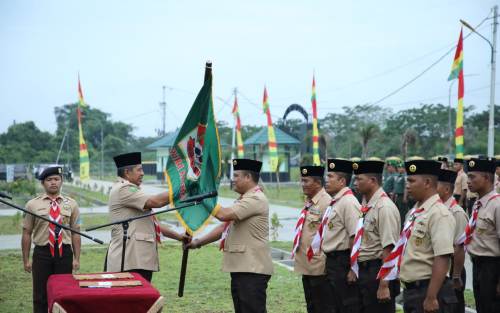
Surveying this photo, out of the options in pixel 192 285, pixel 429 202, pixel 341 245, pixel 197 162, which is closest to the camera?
pixel 429 202

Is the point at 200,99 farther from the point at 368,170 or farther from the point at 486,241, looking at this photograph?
the point at 486,241

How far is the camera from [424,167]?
17.3 feet

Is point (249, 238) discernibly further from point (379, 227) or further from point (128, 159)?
point (128, 159)

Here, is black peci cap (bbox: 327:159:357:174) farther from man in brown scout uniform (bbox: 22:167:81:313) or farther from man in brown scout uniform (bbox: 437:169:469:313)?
man in brown scout uniform (bbox: 22:167:81:313)

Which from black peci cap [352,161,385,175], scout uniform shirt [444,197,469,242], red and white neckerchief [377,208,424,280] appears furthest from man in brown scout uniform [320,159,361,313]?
scout uniform shirt [444,197,469,242]

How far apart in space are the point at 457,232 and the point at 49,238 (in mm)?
4459

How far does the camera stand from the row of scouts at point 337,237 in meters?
5.57

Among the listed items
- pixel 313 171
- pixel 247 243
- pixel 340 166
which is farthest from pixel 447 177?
pixel 247 243

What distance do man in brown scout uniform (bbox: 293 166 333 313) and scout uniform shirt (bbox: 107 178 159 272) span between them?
5.07ft

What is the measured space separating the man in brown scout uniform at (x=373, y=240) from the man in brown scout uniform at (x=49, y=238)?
3.35 meters

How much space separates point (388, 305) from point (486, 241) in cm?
127

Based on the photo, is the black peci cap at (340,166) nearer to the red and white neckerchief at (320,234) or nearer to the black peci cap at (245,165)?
the red and white neckerchief at (320,234)

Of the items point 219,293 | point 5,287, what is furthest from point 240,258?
point 5,287

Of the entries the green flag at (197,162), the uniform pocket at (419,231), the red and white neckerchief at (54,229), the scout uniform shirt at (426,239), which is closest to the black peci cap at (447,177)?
the scout uniform shirt at (426,239)
